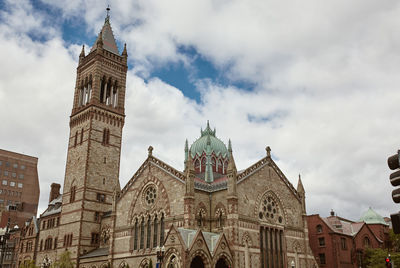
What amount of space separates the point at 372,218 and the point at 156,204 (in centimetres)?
4906

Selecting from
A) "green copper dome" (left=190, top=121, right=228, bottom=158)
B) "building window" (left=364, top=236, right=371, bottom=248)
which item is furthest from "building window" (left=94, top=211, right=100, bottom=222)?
"building window" (left=364, top=236, right=371, bottom=248)

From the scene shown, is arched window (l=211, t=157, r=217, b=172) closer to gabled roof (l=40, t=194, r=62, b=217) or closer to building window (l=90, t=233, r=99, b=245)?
building window (l=90, t=233, r=99, b=245)

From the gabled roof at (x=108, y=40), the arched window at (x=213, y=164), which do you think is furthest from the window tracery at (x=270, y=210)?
the gabled roof at (x=108, y=40)

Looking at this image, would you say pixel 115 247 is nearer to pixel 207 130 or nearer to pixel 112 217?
pixel 112 217

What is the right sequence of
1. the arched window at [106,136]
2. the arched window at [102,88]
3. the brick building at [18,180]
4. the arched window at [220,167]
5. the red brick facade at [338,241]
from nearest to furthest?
the red brick facade at [338,241], the arched window at [220,167], the arched window at [106,136], the arched window at [102,88], the brick building at [18,180]

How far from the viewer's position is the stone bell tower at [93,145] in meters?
64.1

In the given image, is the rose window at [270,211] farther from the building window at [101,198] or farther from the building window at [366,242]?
the building window at [101,198]

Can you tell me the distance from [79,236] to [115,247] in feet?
29.6

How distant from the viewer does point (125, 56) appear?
77250 millimetres

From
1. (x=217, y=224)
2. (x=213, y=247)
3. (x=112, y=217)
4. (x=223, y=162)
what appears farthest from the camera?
(x=223, y=162)

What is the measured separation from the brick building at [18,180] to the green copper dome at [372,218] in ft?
259

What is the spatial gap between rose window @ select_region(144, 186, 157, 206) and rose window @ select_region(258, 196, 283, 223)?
1340 cm

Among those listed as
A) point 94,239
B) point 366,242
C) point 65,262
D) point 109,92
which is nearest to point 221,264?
point 65,262

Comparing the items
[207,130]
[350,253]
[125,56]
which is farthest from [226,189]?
[125,56]
